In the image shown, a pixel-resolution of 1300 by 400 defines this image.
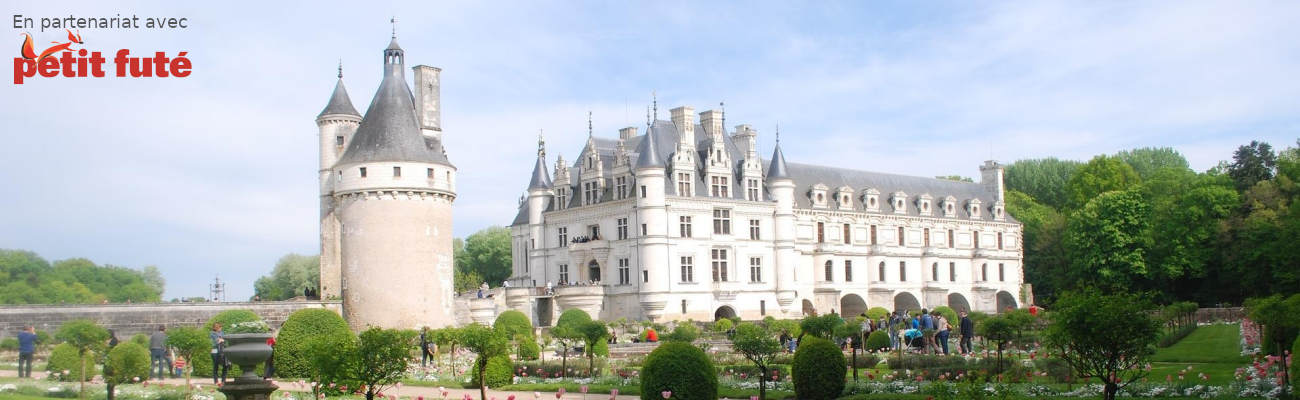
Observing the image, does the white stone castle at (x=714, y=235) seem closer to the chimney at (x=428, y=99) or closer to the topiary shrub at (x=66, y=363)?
the chimney at (x=428, y=99)

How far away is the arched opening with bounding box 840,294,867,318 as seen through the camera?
58031mm

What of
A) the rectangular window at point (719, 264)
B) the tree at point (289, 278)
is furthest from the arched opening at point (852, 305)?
the tree at point (289, 278)

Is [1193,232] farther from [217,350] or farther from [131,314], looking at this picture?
[217,350]

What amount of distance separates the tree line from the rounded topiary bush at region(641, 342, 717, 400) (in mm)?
37520

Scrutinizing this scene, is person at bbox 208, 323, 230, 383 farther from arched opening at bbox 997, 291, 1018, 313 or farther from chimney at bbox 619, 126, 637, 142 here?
arched opening at bbox 997, 291, 1018, 313

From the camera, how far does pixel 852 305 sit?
5834cm

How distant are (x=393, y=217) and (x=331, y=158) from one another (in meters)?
5.49

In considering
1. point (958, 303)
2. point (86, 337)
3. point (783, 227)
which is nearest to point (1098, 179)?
point (958, 303)

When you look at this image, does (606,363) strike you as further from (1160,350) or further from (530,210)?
(530,210)

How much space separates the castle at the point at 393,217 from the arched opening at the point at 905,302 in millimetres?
28572

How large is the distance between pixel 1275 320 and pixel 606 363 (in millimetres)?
13573

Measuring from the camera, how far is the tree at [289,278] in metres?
76.2

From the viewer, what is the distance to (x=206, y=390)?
2084cm

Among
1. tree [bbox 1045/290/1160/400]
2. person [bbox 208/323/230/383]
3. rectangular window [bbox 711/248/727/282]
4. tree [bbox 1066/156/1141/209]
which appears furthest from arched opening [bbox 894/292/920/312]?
tree [bbox 1045/290/1160/400]
